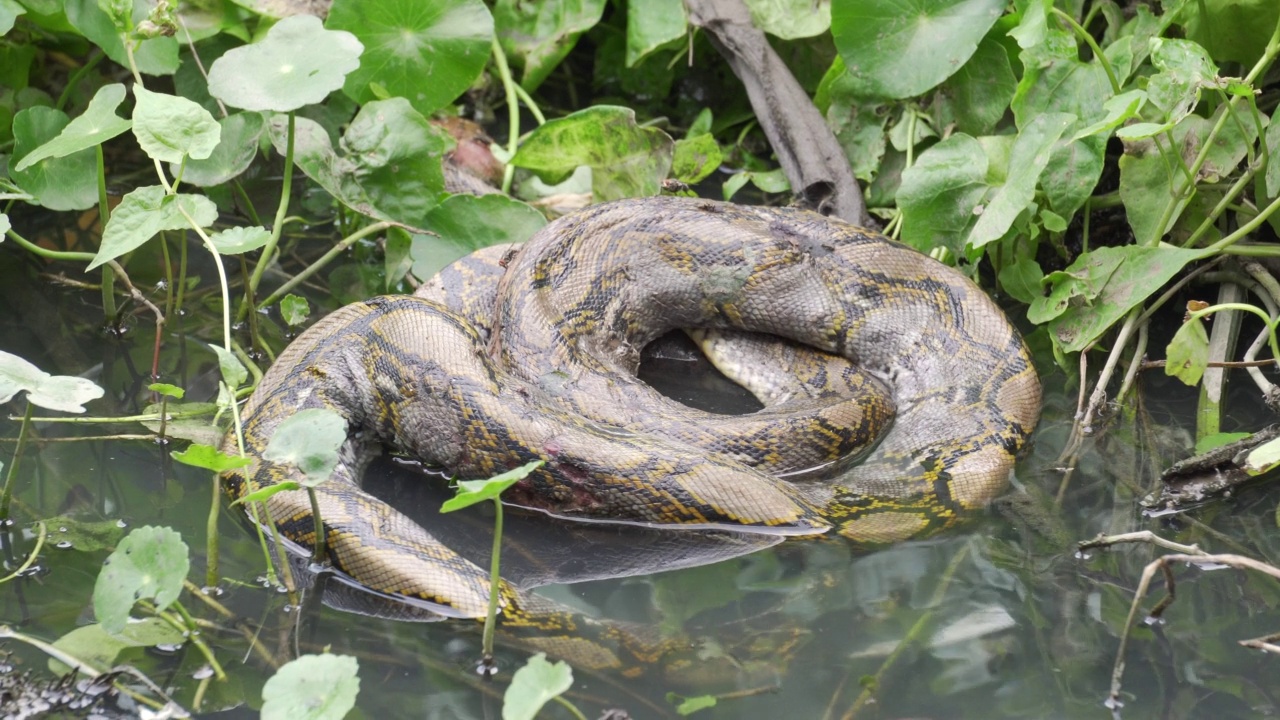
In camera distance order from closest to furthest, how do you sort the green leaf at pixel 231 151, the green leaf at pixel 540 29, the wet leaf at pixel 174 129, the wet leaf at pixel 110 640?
the wet leaf at pixel 110 640
the wet leaf at pixel 174 129
the green leaf at pixel 231 151
the green leaf at pixel 540 29

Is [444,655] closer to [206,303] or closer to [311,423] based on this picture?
[311,423]

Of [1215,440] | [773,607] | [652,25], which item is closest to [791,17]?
[652,25]

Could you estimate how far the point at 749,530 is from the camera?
4391 millimetres

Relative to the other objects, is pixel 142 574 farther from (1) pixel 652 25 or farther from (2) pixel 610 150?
(1) pixel 652 25

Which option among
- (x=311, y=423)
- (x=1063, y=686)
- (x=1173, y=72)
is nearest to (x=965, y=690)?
(x=1063, y=686)

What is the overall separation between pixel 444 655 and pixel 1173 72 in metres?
3.40

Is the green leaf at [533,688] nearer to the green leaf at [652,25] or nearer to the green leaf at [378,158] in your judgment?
the green leaf at [378,158]

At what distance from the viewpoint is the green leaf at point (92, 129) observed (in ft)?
15.1

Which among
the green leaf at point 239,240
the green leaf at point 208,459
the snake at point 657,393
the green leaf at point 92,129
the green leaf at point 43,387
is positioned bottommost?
the snake at point 657,393

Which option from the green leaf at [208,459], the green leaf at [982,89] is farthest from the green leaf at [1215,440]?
the green leaf at [208,459]

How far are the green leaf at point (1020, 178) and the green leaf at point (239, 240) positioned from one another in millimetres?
2807

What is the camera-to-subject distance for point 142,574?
348cm

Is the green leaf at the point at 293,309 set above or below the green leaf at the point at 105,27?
below

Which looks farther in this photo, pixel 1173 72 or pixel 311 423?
pixel 1173 72
